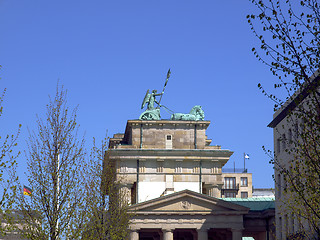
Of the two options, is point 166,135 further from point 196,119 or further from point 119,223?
point 119,223

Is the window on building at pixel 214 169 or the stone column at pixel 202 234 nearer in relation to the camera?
the stone column at pixel 202 234

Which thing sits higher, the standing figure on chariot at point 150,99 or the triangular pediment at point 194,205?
the standing figure on chariot at point 150,99

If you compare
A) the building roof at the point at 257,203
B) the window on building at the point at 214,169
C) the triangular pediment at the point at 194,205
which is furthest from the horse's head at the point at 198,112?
the triangular pediment at the point at 194,205

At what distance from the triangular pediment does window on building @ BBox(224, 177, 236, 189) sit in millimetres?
87088

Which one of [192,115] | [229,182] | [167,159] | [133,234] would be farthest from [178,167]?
[229,182]

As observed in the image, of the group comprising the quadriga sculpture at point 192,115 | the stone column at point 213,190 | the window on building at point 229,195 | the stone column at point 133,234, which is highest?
the quadriga sculpture at point 192,115

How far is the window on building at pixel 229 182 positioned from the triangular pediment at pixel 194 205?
286ft

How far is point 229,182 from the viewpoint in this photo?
168 metres

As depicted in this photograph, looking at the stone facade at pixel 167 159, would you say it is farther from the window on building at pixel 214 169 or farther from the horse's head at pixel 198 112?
the horse's head at pixel 198 112

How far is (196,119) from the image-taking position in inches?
4252

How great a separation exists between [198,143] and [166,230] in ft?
87.0

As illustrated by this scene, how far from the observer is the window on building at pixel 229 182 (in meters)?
168

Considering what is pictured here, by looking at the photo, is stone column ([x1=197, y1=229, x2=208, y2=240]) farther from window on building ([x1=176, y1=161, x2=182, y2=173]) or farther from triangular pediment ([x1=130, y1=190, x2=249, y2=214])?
window on building ([x1=176, y1=161, x2=182, y2=173])

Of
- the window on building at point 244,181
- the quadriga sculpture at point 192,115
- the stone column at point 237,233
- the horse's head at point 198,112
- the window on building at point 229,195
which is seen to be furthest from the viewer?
the window on building at point 244,181
